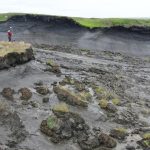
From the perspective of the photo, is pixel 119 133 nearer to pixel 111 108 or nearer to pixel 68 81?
pixel 111 108

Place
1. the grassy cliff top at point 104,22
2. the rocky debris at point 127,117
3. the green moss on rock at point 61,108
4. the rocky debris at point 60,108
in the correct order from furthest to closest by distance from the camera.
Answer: the grassy cliff top at point 104,22 → the rocky debris at point 127,117 → the green moss on rock at point 61,108 → the rocky debris at point 60,108

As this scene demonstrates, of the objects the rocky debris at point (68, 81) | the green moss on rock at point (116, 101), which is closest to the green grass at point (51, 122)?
the green moss on rock at point (116, 101)

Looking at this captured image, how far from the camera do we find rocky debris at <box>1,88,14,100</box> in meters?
33.3

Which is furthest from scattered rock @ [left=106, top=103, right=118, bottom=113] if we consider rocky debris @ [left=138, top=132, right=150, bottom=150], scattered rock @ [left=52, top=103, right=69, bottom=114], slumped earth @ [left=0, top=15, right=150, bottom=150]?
rocky debris @ [left=138, top=132, right=150, bottom=150]

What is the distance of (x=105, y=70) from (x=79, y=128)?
66.9ft

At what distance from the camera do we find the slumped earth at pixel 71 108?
28.9 meters

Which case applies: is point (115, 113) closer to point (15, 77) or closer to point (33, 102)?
point (33, 102)

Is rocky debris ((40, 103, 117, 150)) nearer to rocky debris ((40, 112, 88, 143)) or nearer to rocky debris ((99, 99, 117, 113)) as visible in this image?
rocky debris ((40, 112, 88, 143))

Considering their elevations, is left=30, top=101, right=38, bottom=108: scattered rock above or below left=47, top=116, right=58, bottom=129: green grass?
above

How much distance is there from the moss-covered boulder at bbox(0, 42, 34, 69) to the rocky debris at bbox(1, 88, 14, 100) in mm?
4386

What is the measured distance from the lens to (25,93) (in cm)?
3472

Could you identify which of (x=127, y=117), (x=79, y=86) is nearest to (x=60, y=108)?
(x=127, y=117)

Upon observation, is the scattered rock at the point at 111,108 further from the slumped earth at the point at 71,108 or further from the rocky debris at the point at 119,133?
the rocky debris at the point at 119,133

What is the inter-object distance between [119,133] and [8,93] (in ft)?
30.7
